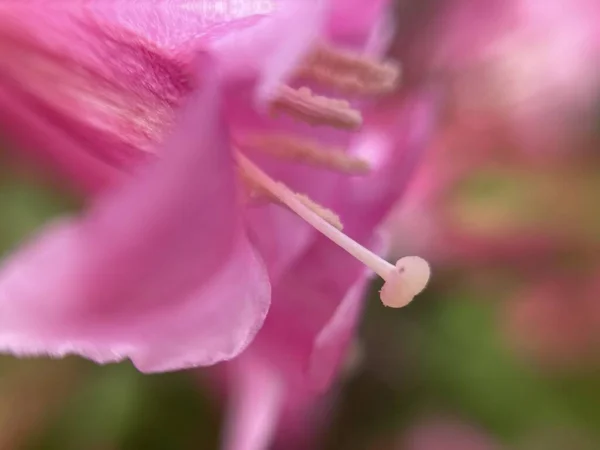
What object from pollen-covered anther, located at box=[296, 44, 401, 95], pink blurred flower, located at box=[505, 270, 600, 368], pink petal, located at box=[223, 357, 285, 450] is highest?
pollen-covered anther, located at box=[296, 44, 401, 95]

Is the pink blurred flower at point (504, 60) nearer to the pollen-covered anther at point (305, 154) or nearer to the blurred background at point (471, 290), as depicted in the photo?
the blurred background at point (471, 290)

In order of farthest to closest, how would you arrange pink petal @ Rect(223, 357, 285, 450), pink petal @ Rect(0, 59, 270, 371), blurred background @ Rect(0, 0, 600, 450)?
blurred background @ Rect(0, 0, 600, 450)
pink petal @ Rect(223, 357, 285, 450)
pink petal @ Rect(0, 59, 270, 371)

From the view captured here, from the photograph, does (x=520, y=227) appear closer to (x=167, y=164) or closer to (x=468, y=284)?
(x=468, y=284)

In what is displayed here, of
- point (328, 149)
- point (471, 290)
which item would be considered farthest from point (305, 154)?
point (471, 290)

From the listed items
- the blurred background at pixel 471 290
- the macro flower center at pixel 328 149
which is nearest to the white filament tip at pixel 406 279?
the macro flower center at pixel 328 149

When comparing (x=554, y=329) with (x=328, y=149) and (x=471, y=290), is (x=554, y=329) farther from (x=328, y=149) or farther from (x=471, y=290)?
(x=328, y=149)

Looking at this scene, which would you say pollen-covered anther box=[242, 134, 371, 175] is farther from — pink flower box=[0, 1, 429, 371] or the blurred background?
the blurred background

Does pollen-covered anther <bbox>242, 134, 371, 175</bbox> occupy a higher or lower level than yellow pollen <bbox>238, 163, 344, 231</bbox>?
lower

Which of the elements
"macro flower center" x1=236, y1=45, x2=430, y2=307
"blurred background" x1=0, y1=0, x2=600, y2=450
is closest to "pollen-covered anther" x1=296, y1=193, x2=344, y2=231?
"macro flower center" x1=236, y1=45, x2=430, y2=307

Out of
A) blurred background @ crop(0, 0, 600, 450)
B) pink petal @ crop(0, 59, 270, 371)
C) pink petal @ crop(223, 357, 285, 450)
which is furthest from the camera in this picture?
blurred background @ crop(0, 0, 600, 450)
